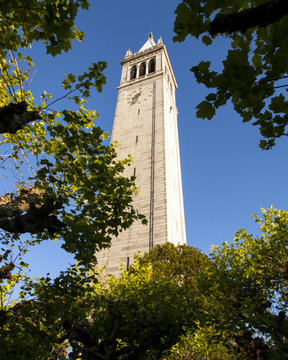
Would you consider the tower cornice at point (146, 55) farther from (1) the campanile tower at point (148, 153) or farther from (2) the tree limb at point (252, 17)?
(2) the tree limb at point (252, 17)

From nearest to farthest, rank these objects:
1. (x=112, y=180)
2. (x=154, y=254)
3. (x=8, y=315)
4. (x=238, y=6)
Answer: (x=238, y=6), (x=112, y=180), (x=8, y=315), (x=154, y=254)

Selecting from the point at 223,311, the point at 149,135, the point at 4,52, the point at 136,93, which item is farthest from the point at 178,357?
the point at 136,93

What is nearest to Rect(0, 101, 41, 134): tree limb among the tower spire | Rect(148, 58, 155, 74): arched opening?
Rect(148, 58, 155, 74): arched opening

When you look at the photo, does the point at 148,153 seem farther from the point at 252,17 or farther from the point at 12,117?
the point at 252,17

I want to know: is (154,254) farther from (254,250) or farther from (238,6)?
(238,6)

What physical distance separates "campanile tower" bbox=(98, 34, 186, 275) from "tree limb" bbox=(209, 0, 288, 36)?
24354 mm

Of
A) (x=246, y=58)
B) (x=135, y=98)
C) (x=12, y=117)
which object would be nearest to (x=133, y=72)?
(x=135, y=98)

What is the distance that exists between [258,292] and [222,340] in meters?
3.05

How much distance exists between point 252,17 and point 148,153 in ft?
104

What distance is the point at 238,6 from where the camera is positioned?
313 centimetres

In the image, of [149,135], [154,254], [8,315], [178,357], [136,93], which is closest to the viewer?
[8,315]

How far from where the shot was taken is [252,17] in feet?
6.75

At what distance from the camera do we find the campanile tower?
26.6 meters

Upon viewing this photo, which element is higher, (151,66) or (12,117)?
(151,66)
